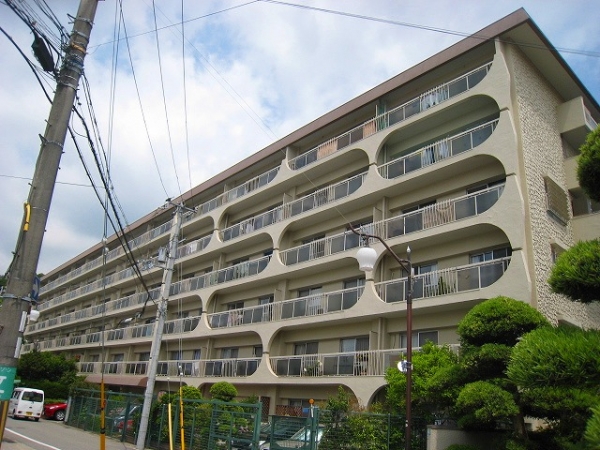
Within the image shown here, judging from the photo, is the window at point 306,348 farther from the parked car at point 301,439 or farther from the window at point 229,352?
the parked car at point 301,439

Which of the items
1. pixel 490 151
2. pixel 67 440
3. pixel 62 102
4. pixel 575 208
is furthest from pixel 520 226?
pixel 67 440

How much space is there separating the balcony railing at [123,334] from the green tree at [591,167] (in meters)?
26.0

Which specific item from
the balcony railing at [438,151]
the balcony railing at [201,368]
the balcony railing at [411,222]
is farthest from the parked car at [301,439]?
the balcony railing at [438,151]

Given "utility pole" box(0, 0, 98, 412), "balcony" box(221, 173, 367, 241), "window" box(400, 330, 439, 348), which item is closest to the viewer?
"utility pole" box(0, 0, 98, 412)

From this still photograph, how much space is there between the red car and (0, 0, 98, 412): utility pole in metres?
29.0

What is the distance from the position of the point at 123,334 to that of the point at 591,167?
37.6 metres

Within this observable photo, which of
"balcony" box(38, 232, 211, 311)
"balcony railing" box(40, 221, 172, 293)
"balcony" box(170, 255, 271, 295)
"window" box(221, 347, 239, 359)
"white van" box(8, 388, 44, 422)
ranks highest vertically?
"balcony railing" box(40, 221, 172, 293)

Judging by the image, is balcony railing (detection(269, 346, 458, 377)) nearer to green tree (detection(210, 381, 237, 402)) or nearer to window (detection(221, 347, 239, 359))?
green tree (detection(210, 381, 237, 402))

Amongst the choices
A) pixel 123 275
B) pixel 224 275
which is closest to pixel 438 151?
pixel 224 275

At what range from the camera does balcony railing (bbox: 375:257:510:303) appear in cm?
1678

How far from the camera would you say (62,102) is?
25.3ft

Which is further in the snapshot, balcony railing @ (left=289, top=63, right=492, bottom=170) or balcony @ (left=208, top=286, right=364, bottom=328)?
balcony @ (left=208, top=286, right=364, bottom=328)

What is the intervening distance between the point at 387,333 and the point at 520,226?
692cm


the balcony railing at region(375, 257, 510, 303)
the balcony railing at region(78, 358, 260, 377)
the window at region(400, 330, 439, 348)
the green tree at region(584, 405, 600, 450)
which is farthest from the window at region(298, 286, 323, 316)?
the green tree at region(584, 405, 600, 450)
